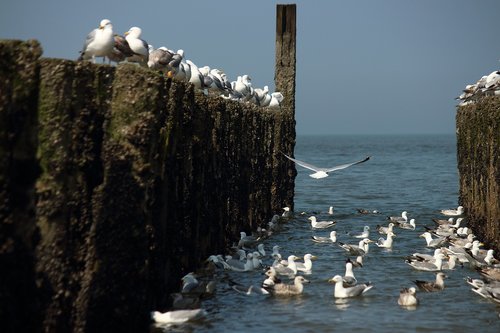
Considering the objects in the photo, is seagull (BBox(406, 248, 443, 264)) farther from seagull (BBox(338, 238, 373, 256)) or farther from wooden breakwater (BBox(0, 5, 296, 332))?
wooden breakwater (BBox(0, 5, 296, 332))

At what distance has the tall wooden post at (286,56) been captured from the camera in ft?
94.6

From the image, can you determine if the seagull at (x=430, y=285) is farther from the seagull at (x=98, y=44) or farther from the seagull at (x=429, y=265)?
the seagull at (x=98, y=44)

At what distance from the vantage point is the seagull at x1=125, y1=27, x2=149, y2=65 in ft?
52.5

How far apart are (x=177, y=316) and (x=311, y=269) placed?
20.4ft

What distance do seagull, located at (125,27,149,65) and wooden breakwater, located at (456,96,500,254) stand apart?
234 inches

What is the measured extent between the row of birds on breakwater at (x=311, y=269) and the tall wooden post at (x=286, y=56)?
6.99m

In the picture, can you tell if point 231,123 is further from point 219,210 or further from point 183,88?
point 183,88

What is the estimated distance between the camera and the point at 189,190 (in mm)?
14375

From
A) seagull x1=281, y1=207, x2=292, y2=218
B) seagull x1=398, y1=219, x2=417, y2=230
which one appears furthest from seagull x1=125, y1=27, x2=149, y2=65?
seagull x1=281, y1=207, x2=292, y2=218

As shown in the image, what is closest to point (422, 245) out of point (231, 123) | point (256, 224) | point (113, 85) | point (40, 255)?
point (256, 224)

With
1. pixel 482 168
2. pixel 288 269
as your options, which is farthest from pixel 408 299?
pixel 482 168

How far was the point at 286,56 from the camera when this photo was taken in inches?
1136

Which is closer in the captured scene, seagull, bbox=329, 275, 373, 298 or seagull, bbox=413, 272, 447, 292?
seagull, bbox=329, 275, 373, 298

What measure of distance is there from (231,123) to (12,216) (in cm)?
1110
